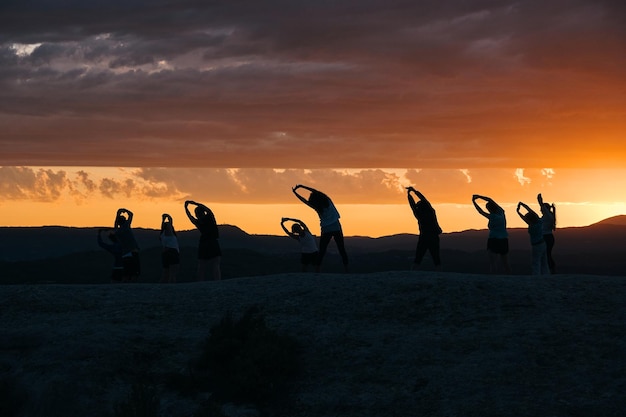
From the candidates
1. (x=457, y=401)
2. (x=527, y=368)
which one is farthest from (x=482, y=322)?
(x=457, y=401)

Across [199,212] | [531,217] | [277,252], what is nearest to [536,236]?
[531,217]

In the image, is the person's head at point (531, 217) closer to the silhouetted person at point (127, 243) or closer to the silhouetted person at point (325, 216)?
the silhouetted person at point (325, 216)

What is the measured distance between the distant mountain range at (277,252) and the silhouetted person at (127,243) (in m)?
32.8

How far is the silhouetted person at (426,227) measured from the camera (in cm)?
2002

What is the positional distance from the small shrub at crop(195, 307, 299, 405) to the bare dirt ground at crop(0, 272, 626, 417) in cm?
29

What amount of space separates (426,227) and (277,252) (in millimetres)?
83121

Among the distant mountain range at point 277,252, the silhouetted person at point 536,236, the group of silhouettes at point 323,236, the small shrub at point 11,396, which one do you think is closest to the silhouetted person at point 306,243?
the group of silhouettes at point 323,236

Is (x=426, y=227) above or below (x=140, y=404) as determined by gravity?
above

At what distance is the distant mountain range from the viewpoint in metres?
59.8

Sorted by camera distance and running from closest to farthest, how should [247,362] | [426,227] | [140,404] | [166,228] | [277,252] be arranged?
[140,404] → [247,362] → [426,227] → [166,228] → [277,252]

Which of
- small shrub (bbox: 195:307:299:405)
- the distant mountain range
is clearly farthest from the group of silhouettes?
the distant mountain range

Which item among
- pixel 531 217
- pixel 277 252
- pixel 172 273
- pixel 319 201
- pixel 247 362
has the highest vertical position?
pixel 277 252

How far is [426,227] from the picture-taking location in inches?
789

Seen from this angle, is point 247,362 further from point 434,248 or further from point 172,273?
point 172,273
